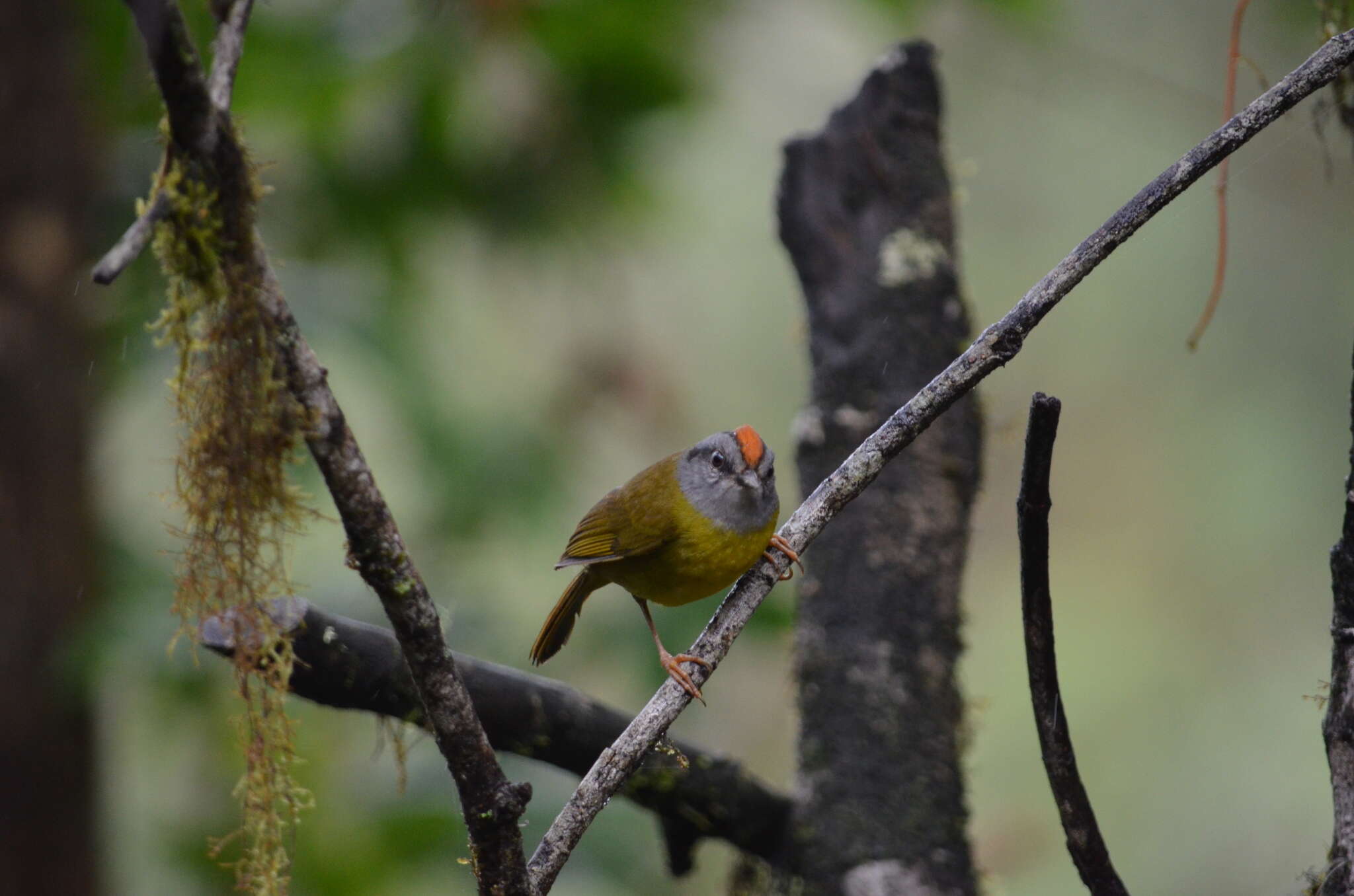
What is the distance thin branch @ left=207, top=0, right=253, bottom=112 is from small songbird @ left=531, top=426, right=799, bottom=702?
1.67 m

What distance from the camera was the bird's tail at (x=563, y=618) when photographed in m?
3.31

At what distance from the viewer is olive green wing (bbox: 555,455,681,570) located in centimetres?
318

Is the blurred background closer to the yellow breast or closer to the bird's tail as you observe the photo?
the bird's tail

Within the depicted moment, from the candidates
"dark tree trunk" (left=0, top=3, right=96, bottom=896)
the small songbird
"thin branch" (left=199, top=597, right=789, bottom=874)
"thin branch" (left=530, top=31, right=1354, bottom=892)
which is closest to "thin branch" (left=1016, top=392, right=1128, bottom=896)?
"thin branch" (left=530, top=31, right=1354, bottom=892)

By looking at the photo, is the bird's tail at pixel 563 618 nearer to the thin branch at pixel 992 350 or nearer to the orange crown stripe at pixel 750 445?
the orange crown stripe at pixel 750 445

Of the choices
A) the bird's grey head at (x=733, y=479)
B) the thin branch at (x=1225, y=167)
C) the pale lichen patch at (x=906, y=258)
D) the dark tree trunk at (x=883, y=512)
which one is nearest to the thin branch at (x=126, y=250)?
the bird's grey head at (x=733, y=479)

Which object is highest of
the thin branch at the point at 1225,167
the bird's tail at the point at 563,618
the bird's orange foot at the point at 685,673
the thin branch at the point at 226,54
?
the thin branch at the point at 1225,167

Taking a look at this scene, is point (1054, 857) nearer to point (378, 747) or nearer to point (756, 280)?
point (756, 280)

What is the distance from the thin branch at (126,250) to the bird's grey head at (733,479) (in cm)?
186

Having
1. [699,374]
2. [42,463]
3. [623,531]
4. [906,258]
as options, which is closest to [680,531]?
[623,531]

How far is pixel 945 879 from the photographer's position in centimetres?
316

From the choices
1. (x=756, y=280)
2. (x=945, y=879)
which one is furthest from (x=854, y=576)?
(x=756, y=280)

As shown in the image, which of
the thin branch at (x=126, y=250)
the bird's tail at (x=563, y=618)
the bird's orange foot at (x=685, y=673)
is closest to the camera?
the thin branch at (x=126, y=250)

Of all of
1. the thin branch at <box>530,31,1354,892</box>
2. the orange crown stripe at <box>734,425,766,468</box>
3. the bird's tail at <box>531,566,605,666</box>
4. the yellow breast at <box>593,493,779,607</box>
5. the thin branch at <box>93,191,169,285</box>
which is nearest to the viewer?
the thin branch at <box>93,191,169,285</box>
